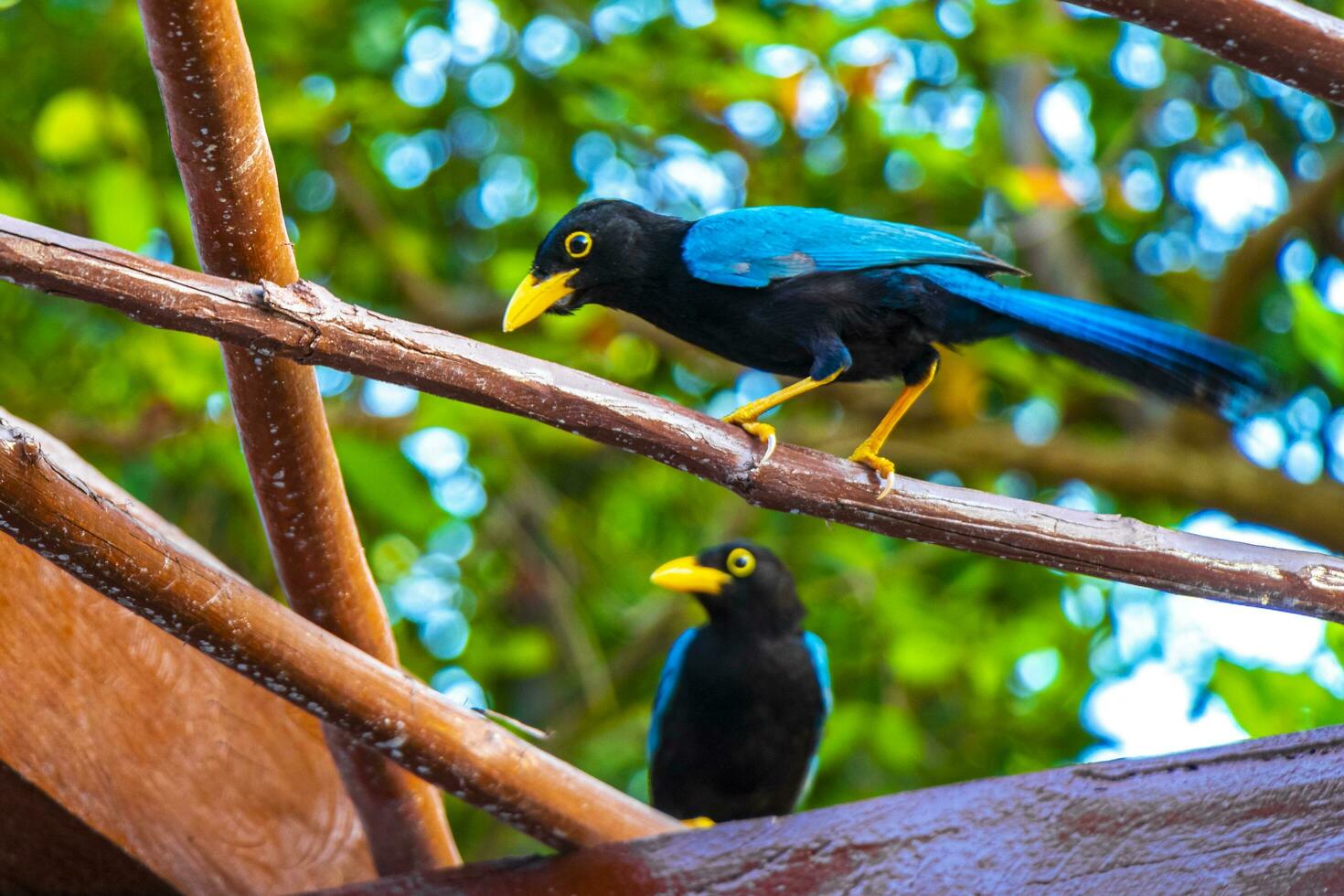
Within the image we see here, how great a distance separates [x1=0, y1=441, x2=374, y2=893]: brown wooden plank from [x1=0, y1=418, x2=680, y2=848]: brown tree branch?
24cm

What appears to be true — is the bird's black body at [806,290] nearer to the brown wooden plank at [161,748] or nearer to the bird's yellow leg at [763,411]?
the bird's yellow leg at [763,411]

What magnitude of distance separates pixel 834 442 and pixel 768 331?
2317 millimetres

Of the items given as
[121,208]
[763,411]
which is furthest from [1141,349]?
[121,208]

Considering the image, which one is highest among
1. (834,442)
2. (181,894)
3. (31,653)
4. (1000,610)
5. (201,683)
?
(31,653)

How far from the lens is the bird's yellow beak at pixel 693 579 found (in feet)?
12.8

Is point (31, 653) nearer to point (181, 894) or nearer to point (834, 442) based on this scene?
point (181, 894)

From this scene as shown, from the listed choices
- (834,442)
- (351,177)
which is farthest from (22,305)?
(834,442)

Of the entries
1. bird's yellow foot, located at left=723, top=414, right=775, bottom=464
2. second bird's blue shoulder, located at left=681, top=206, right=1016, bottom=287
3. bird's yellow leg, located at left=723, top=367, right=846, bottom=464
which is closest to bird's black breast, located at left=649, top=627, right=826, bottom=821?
bird's yellow leg, located at left=723, top=367, right=846, bottom=464

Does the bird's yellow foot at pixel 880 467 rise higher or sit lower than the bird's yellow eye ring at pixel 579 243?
lower

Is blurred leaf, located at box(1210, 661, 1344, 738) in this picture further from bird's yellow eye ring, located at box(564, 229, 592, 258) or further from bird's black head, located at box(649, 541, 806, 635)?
bird's yellow eye ring, located at box(564, 229, 592, 258)

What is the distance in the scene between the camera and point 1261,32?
1786 mm

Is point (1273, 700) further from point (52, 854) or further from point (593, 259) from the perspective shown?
point (52, 854)

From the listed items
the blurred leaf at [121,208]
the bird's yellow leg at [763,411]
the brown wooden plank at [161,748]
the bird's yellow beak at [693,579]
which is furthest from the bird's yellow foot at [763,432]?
the blurred leaf at [121,208]

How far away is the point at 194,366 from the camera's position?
446 cm
